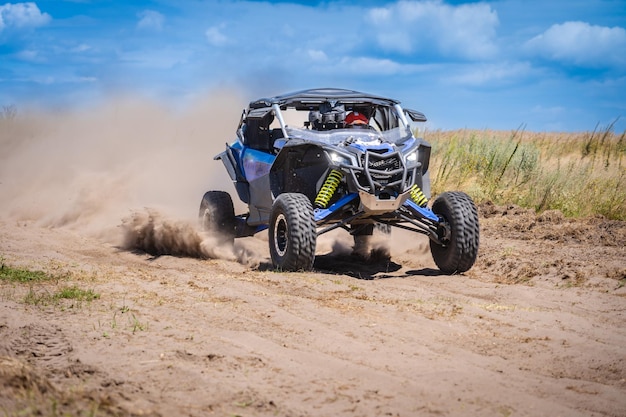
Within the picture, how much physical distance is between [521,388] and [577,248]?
21.8 ft

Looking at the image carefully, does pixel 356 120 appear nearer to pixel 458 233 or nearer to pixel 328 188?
pixel 328 188

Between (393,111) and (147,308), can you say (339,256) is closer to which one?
(393,111)

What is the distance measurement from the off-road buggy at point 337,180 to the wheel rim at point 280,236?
0.01m

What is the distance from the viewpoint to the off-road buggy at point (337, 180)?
8859 mm

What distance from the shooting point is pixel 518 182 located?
55.9 ft

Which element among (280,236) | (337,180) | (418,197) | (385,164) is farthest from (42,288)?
(418,197)

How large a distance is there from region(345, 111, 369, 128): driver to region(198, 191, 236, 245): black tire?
214cm

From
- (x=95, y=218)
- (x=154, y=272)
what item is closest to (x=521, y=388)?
(x=154, y=272)

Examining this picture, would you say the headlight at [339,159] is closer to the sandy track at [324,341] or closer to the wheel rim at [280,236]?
the wheel rim at [280,236]

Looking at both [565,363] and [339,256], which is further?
[339,256]

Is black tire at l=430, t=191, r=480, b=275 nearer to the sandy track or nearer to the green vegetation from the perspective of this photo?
the sandy track

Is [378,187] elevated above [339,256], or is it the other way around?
[378,187]

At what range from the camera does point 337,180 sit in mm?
9227

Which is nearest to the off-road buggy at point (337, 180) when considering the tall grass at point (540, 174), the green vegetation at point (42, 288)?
the green vegetation at point (42, 288)
